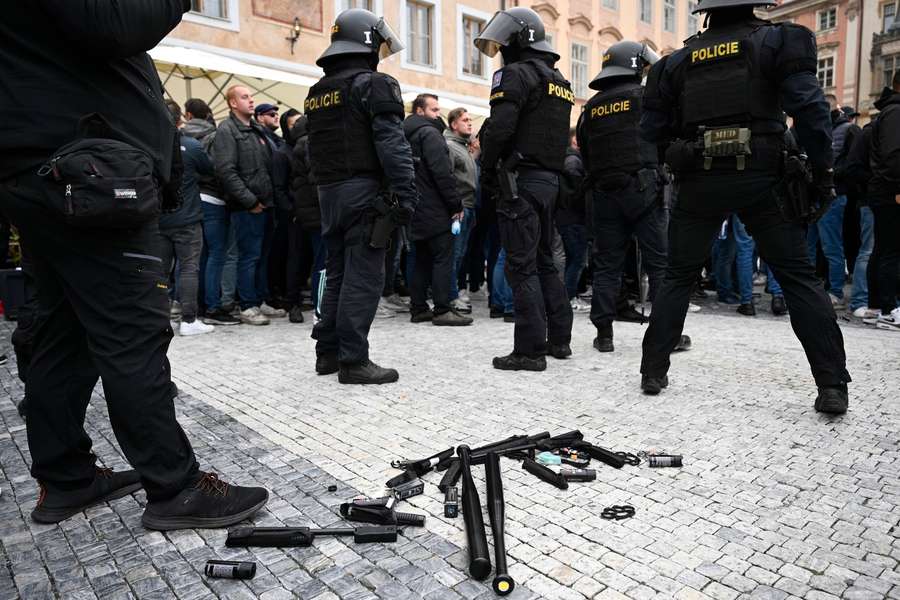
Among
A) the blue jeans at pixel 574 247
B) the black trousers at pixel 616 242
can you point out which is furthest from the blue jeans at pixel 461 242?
the black trousers at pixel 616 242

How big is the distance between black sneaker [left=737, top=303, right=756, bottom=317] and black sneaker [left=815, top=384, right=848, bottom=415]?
4088mm

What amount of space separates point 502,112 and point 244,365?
268 centimetres

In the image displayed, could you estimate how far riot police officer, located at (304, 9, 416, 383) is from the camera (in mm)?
4543

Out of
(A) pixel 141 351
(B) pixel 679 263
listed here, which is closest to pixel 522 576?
(A) pixel 141 351

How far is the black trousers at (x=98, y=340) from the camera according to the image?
2318 mm

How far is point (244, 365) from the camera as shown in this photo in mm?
5348

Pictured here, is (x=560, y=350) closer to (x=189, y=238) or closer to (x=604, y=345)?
(x=604, y=345)

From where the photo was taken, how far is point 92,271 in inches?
91.7

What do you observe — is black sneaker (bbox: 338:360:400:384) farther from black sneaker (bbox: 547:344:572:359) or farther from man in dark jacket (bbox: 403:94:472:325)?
man in dark jacket (bbox: 403:94:472:325)

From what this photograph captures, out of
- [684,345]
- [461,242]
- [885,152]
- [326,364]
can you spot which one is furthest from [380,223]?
[885,152]

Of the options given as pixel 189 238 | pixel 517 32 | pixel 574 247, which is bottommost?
pixel 574 247

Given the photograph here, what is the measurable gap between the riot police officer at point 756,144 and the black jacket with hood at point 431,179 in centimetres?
326

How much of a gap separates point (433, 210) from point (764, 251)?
391 cm

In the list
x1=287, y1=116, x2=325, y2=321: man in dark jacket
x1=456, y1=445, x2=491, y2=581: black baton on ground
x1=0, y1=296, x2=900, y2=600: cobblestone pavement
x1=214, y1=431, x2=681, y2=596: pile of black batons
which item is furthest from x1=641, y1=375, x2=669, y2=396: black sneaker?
x1=287, y1=116, x2=325, y2=321: man in dark jacket
